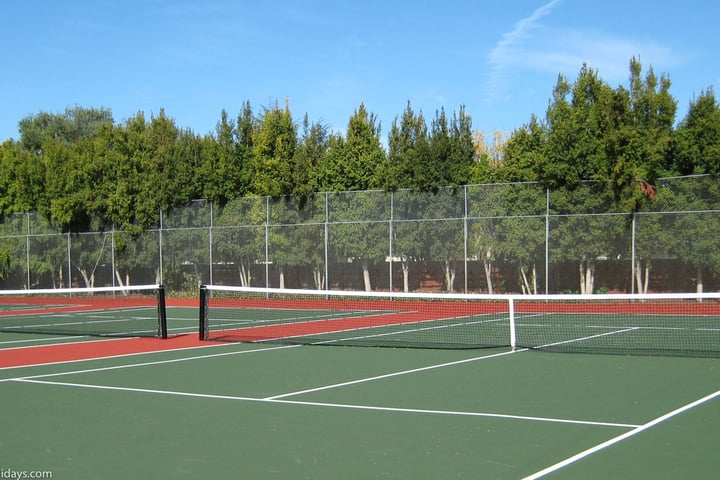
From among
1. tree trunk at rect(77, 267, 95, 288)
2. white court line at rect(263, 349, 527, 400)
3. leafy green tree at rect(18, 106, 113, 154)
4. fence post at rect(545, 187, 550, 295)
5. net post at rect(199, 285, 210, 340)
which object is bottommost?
white court line at rect(263, 349, 527, 400)

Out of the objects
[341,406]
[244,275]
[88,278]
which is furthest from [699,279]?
[88,278]

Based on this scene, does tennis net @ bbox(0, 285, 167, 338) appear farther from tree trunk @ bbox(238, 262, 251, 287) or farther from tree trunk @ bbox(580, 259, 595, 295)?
tree trunk @ bbox(580, 259, 595, 295)

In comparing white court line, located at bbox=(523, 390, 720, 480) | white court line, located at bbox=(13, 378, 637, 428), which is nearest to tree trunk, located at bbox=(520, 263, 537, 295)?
white court line, located at bbox=(523, 390, 720, 480)

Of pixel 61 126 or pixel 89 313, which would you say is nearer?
pixel 89 313

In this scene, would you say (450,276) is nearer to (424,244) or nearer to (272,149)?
(424,244)

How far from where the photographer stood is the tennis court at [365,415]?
20.2ft

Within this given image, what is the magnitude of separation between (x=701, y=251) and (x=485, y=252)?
6.13 meters

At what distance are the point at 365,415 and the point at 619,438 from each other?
2406 millimetres

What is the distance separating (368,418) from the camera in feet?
26.3

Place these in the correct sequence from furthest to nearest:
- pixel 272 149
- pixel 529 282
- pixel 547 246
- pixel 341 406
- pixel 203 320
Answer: pixel 272 149, pixel 529 282, pixel 547 246, pixel 203 320, pixel 341 406

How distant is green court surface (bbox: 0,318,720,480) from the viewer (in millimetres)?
6125

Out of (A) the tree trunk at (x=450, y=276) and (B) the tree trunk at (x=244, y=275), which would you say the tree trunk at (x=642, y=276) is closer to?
(A) the tree trunk at (x=450, y=276)

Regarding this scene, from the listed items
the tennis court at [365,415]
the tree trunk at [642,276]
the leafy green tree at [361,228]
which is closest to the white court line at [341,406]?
the tennis court at [365,415]

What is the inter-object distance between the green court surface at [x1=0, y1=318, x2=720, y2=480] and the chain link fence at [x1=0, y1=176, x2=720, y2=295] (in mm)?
11259
